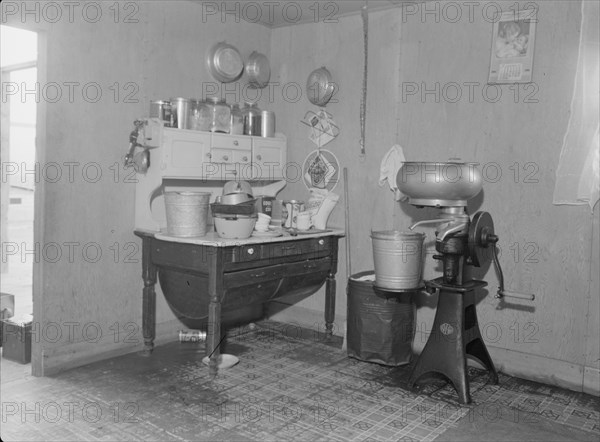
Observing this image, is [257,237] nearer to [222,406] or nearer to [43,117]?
[222,406]

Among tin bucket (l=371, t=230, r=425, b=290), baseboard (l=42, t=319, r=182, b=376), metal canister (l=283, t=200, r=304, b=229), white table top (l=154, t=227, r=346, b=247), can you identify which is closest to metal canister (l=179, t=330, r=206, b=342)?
baseboard (l=42, t=319, r=182, b=376)

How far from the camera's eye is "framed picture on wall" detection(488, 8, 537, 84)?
12.6 ft

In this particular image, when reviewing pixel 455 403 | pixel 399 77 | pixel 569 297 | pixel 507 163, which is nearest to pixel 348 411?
pixel 455 403

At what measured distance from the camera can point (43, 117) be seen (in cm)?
364

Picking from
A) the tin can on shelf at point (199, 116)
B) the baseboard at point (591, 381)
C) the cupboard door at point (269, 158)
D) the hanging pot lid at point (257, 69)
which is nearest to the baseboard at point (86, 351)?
the cupboard door at point (269, 158)

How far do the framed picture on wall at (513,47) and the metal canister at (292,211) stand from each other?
1.69 metres

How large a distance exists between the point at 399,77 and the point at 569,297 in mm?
1975

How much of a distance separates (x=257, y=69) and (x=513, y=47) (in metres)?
2.04

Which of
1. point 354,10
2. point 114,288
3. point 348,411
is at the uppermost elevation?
point 354,10

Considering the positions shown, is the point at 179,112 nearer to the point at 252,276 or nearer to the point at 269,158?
the point at 269,158

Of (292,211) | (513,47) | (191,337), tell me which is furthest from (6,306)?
(513,47)

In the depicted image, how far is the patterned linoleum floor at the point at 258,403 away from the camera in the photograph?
3.02 meters

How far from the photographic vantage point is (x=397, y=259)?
12.3 ft

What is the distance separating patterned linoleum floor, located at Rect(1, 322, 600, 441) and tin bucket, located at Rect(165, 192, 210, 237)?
0.92 metres
